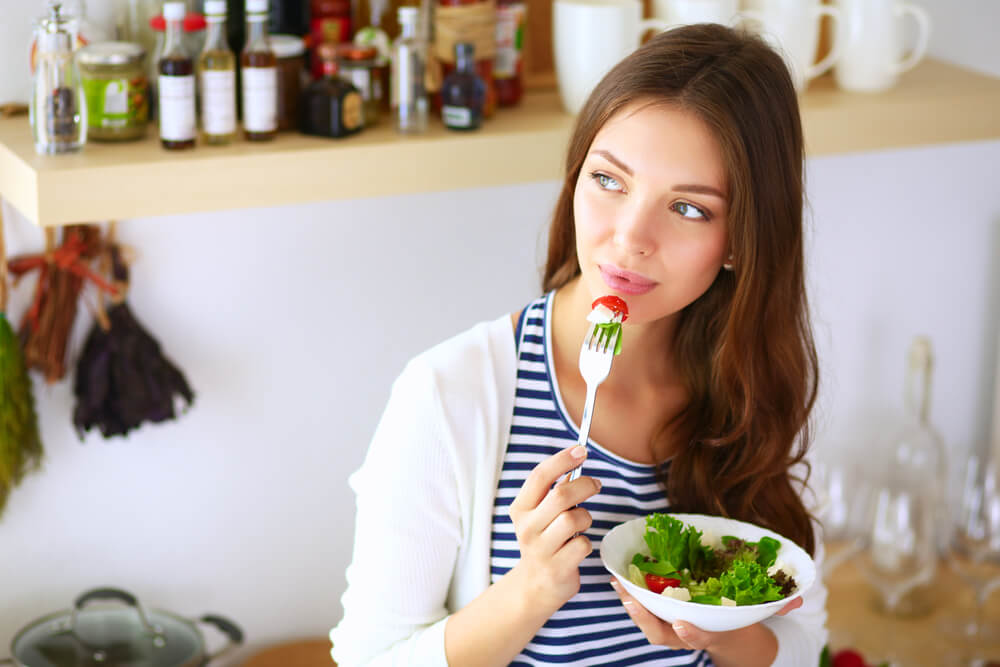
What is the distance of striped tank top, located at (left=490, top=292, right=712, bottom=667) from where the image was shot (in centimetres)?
114

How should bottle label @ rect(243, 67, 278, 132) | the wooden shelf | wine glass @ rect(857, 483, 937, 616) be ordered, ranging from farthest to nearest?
wine glass @ rect(857, 483, 937, 616) < bottle label @ rect(243, 67, 278, 132) < the wooden shelf

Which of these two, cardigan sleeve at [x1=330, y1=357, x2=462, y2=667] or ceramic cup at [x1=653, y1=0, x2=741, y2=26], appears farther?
ceramic cup at [x1=653, y1=0, x2=741, y2=26]

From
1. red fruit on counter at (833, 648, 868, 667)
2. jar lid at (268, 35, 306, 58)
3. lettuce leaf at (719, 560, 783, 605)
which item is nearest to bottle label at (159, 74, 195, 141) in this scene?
jar lid at (268, 35, 306, 58)

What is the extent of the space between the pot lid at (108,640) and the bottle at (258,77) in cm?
65

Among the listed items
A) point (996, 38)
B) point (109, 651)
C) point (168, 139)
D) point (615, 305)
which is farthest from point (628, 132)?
point (996, 38)

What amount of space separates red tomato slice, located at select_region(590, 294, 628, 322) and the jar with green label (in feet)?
2.03

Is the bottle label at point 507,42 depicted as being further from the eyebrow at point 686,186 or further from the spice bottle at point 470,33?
the eyebrow at point 686,186

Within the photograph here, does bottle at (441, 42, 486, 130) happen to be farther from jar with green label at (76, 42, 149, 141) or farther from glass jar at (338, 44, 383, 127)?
jar with green label at (76, 42, 149, 141)

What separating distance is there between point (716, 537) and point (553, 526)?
237 mm

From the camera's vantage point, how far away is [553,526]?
984 millimetres

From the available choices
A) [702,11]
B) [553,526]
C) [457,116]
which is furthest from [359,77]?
[553,526]

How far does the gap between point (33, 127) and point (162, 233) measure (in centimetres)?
32

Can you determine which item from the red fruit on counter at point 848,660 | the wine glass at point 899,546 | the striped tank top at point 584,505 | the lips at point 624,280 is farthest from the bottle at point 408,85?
the wine glass at point 899,546

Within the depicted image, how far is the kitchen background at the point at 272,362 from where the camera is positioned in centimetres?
156
